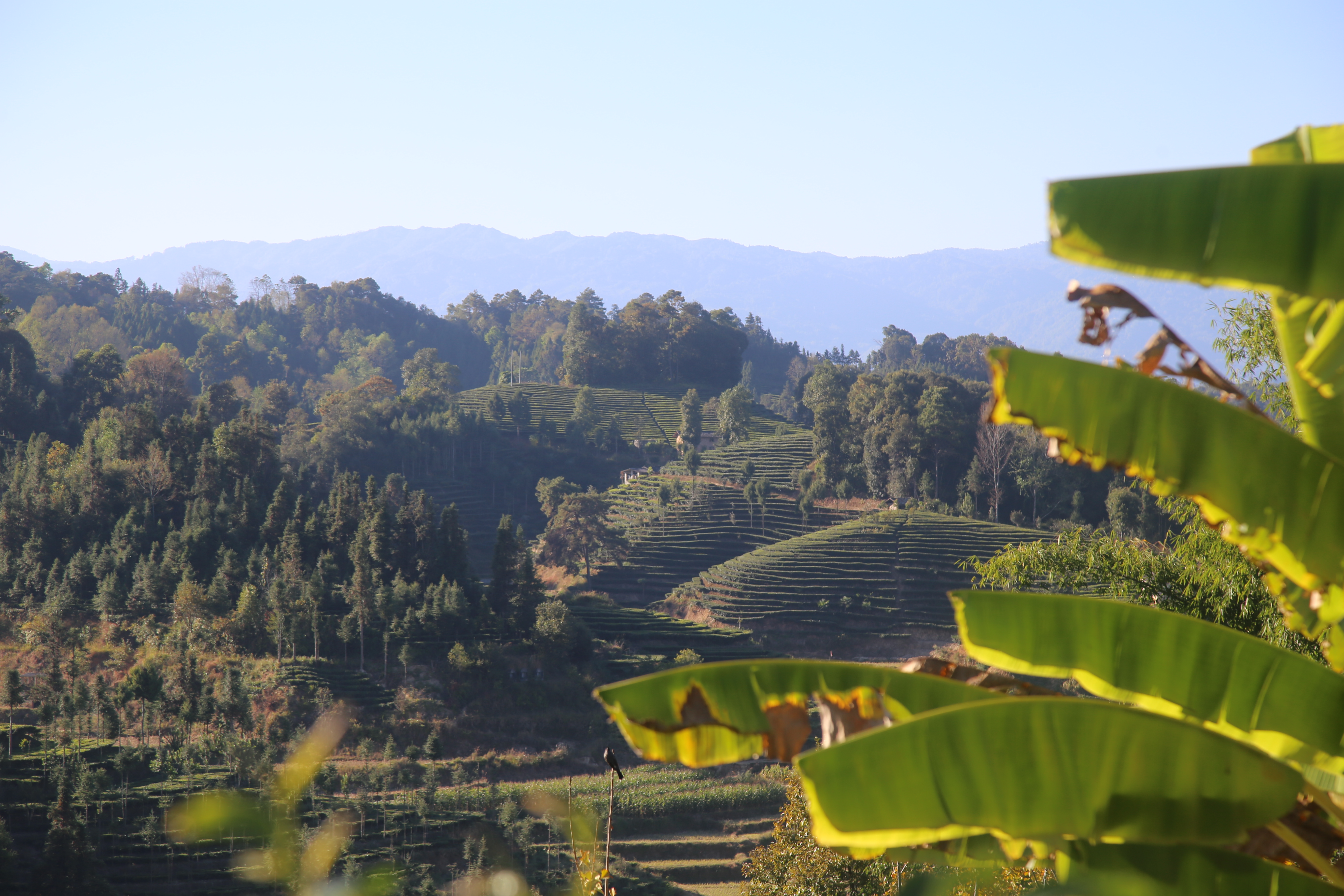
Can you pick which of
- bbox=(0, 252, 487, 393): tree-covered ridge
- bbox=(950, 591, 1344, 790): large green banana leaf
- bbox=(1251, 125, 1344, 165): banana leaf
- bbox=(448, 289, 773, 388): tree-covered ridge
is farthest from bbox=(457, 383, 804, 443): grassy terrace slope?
bbox=(1251, 125, 1344, 165): banana leaf

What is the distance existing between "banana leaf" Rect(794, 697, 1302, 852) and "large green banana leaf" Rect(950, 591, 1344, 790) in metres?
0.23

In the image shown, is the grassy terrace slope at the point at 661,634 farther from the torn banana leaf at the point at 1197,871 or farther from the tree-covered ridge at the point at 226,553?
the torn banana leaf at the point at 1197,871

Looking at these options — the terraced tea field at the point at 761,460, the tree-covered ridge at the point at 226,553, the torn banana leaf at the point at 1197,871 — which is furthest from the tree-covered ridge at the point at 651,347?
the torn banana leaf at the point at 1197,871

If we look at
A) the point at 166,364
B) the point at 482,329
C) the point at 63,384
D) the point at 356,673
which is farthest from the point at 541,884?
the point at 482,329

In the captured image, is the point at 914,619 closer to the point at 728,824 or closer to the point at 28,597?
the point at 728,824

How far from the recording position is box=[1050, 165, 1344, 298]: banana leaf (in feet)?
5.48

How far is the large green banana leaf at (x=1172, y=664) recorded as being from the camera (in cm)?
192

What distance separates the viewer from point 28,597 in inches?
1105

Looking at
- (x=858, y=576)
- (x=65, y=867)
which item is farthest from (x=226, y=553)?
(x=858, y=576)

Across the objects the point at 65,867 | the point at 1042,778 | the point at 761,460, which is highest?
the point at 1042,778

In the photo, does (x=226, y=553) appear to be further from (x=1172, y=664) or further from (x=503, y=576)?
(x=1172, y=664)

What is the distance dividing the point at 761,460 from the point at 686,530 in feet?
28.3

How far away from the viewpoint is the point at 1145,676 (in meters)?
2.04

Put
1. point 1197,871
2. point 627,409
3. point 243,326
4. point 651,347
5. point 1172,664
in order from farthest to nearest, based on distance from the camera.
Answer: point 243,326 → point 651,347 → point 627,409 → point 1172,664 → point 1197,871
